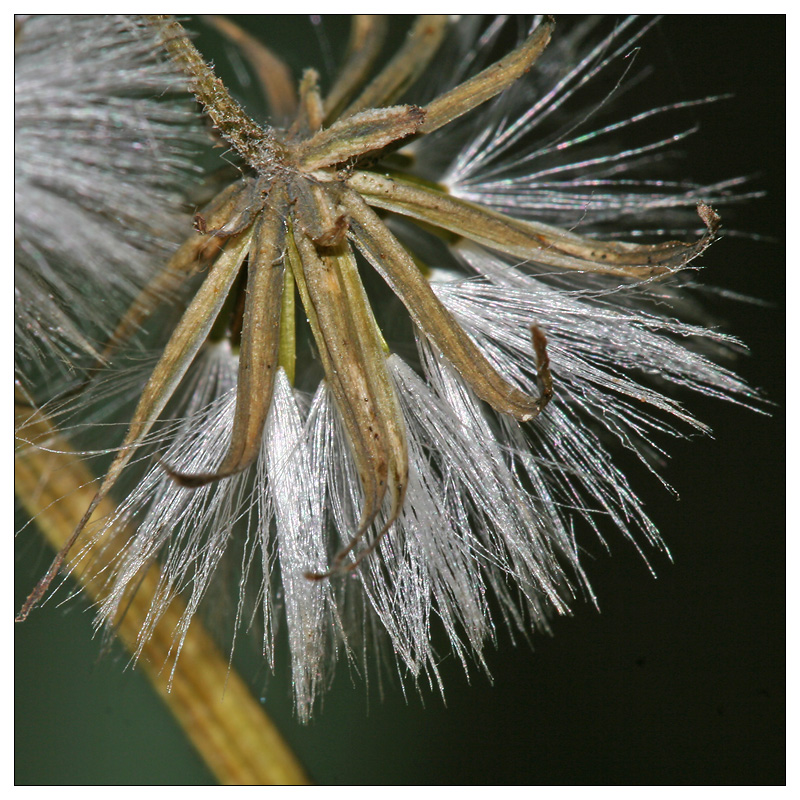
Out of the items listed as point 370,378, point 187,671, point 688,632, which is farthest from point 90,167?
point 688,632

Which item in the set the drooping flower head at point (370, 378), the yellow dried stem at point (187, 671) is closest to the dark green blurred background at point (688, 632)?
the yellow dried stem at point (187, 671)

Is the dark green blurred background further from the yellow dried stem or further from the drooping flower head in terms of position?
the drooping flower head

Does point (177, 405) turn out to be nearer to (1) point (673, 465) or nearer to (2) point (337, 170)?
(2) point (337, 170)

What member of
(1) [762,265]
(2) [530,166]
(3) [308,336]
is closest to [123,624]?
(3) [308,336]

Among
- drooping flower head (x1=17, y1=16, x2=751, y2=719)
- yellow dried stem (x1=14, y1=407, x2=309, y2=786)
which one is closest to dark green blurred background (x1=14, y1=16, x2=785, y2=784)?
yellow dried stem (x1=14, y1=407, x2=309, y2=786)

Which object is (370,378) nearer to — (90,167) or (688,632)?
(90,167)

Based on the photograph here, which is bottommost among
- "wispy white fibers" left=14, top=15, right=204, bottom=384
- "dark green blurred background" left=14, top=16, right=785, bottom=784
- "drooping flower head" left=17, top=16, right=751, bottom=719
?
"dark green blurred background" left=14, top=16, right=785, bottom=784
